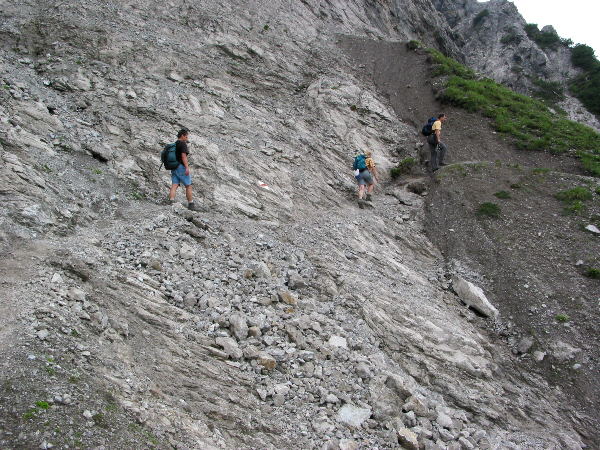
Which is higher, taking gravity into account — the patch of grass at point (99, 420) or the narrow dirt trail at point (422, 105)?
the narrow dirt trail at point (422, 105)

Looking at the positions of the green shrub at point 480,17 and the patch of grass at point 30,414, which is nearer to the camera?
the patch of grass at point 30,414

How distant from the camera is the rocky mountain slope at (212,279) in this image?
6223 millimetres

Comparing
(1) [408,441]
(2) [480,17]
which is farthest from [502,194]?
(2) [480,17]

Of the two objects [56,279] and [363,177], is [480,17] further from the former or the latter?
[56,279]

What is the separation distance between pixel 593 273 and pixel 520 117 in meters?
14.9

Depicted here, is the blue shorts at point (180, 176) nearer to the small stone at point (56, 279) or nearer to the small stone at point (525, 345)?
the small stone at point (56, 279)

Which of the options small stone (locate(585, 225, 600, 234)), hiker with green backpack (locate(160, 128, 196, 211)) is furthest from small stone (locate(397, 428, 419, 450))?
small stone (locate(585, 225, 600, 234))

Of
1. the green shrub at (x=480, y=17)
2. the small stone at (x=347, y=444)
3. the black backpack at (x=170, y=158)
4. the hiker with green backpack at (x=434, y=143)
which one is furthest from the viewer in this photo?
the green shrub at (x=480, y=17)

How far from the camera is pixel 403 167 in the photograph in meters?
21.2

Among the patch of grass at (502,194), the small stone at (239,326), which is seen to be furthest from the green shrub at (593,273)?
the small stone at (239,326)

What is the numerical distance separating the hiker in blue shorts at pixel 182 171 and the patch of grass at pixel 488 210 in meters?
11.7

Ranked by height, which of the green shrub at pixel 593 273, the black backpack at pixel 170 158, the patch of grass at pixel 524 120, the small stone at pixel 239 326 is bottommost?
the small stone at pixel 239 326

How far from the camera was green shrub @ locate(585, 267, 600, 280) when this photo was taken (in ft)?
43.2

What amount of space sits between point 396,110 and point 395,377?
70.0 feet
